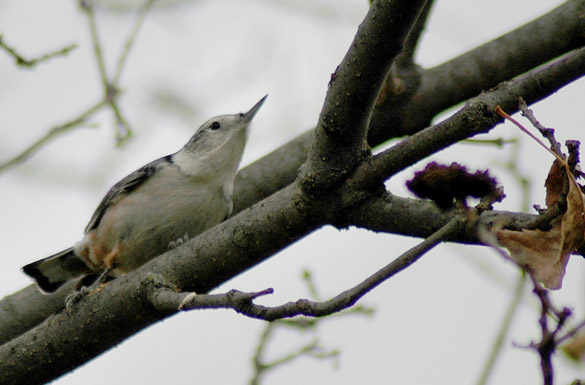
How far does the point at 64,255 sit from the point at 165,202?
86 cm

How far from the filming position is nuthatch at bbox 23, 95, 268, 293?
15.5 ft

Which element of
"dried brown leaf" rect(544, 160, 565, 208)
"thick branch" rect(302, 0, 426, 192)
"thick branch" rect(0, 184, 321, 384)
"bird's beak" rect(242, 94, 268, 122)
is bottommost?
"dried brown leaf" rect(544, 160, 565, 208)

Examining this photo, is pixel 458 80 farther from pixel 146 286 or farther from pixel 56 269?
pixel 56 269

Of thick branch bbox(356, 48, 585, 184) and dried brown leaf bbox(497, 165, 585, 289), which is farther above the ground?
thick branch bbox(356, 48, 585, 184)

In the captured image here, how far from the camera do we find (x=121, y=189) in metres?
5.16

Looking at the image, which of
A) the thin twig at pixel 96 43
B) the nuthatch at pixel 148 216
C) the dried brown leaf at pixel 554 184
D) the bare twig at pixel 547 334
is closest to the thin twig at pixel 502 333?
the dried brown leaf at pixel 554 184

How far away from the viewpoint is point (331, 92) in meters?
2.87

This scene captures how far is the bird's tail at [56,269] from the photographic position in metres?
4.50

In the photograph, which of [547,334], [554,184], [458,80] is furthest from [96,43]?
[547,334]

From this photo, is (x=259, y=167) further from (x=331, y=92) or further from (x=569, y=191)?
(x=569, y=191)

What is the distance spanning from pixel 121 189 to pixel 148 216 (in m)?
0.52

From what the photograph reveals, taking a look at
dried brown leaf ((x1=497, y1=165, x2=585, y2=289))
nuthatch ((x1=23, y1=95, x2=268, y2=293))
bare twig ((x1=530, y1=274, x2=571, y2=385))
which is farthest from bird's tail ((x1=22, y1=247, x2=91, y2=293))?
bare twig ((x1=530, y1=274, x2=571, y2=385))

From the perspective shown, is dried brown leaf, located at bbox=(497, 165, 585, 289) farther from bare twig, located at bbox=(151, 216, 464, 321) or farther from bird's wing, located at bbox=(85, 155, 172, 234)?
bird's wing, located at bbox=(85, 155, 172, 234)

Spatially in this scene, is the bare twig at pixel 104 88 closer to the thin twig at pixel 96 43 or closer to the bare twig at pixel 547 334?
the thin twig at pixel 96 43
